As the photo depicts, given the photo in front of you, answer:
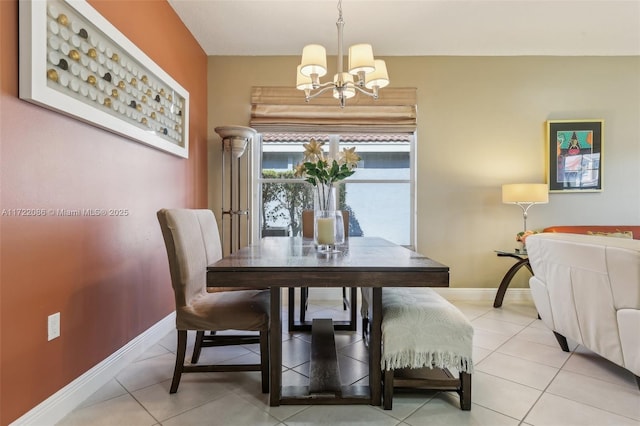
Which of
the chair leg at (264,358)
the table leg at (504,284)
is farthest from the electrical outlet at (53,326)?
the table leg at (504,284)

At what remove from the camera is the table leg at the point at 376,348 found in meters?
1.52

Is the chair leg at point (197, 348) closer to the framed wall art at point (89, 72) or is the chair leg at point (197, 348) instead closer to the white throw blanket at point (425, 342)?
the white throw blanket at point (425, 342)

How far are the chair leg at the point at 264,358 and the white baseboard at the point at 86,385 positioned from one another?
2.97 ft

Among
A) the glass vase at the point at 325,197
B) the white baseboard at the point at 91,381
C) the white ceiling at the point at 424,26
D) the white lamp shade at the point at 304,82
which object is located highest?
the white ceiling at the point at 424,26

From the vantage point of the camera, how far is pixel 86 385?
167 cm

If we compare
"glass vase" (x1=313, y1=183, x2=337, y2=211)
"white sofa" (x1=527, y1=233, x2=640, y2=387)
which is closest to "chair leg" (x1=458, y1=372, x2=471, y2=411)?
"white sofa" (x1=527, y1=233, x2=640, y2=387)

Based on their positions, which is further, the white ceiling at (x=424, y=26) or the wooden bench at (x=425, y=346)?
the white ceiling at (x=424, y=26)

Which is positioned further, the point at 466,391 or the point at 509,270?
the point at 509,270

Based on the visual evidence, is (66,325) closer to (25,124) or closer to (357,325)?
(25,124)

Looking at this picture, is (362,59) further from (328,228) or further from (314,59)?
(328,228)

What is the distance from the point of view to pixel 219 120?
3.60m

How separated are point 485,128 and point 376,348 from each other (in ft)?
9.91

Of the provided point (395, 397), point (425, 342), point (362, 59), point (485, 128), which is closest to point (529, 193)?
point (485, 128)

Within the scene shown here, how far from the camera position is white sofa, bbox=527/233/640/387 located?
1.56 meters
